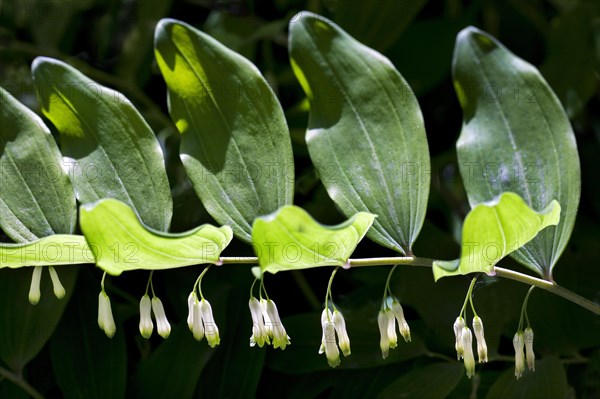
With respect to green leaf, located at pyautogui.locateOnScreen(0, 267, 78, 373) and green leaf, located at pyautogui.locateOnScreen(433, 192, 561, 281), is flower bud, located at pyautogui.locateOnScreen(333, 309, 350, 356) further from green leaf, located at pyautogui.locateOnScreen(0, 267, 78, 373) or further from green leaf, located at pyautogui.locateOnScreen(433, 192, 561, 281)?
green leaf, located at pyautogui.locateOnScreen(0, 267, 78, 373)

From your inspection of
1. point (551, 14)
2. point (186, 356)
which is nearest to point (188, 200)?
point (186, 356)

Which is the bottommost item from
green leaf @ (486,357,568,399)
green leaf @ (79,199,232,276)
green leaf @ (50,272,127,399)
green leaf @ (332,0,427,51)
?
green leaf @ (50,272,127,399)

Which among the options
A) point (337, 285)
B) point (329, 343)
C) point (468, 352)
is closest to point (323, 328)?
point (329, 343)

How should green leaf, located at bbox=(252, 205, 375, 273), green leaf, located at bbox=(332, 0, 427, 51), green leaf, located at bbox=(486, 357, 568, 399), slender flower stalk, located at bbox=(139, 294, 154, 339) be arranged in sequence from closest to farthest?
green leaf, located at bbox=(252, 205, 375, 273) → slender flower stalk, located at bbox=(139, 294, 154, 339) → green leaf, located at bbox=(486, 357, 568, 399) → green leaf, located at bbox=(332, 0, 427, 51)

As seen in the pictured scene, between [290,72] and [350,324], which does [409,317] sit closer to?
[350,324]

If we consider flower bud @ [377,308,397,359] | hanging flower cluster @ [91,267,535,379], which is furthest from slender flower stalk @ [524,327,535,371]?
flower bud @ [377,308,397,359]

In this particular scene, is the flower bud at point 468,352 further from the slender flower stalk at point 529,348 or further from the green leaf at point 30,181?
the green leaf at point 30,181

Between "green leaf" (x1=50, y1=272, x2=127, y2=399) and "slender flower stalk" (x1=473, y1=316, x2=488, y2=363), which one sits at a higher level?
"slender flower stalk" (x1=473, y1=316, x2=488, y2=363)
